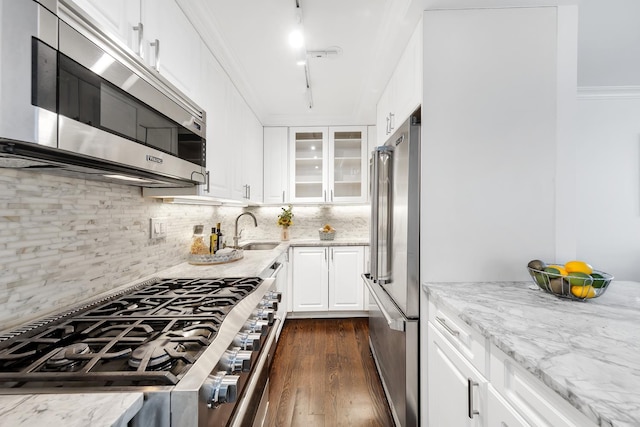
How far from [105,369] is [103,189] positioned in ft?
3.12

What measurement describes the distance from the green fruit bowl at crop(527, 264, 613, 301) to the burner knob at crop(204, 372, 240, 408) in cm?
127

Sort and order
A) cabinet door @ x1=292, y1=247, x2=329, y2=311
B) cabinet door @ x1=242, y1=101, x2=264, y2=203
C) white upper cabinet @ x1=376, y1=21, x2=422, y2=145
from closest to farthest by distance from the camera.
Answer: white upper cabinet @ x1=376, y1=21, x2=422, y2=145 → cabinet door @ x1=242, y1=101, x2=264, y2=203 → cabinet door @ x1=292, y1=247, x2=329, y2=311

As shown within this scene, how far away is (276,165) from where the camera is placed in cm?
361

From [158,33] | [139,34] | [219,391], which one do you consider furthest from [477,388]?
→ [158,33]

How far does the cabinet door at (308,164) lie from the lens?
11.9 feet

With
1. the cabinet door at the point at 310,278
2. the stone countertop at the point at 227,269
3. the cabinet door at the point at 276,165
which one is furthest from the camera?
the cabinet door at the point at 276,165

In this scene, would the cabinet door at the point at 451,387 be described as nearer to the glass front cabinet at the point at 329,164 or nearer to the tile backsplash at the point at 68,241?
the tile backsplash at the point at 68,241

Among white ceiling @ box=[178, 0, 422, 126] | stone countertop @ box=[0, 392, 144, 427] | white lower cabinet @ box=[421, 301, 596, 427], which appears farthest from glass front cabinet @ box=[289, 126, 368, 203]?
stone countertop @ box=[0, 392, 144, 427]

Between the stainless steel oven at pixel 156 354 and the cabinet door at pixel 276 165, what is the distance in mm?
2396

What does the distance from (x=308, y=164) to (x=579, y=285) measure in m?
2.93

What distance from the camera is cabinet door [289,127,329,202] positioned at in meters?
3.61

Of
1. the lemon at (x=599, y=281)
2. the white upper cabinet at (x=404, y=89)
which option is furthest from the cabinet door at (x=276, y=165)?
the lemon at (x=599, y=281)

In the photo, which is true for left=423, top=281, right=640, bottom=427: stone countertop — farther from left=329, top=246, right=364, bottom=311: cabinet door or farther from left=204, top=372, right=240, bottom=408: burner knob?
left=329, top=246, right=364, bottom=311: cabinet door

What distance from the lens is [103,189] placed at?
4.33 feet
